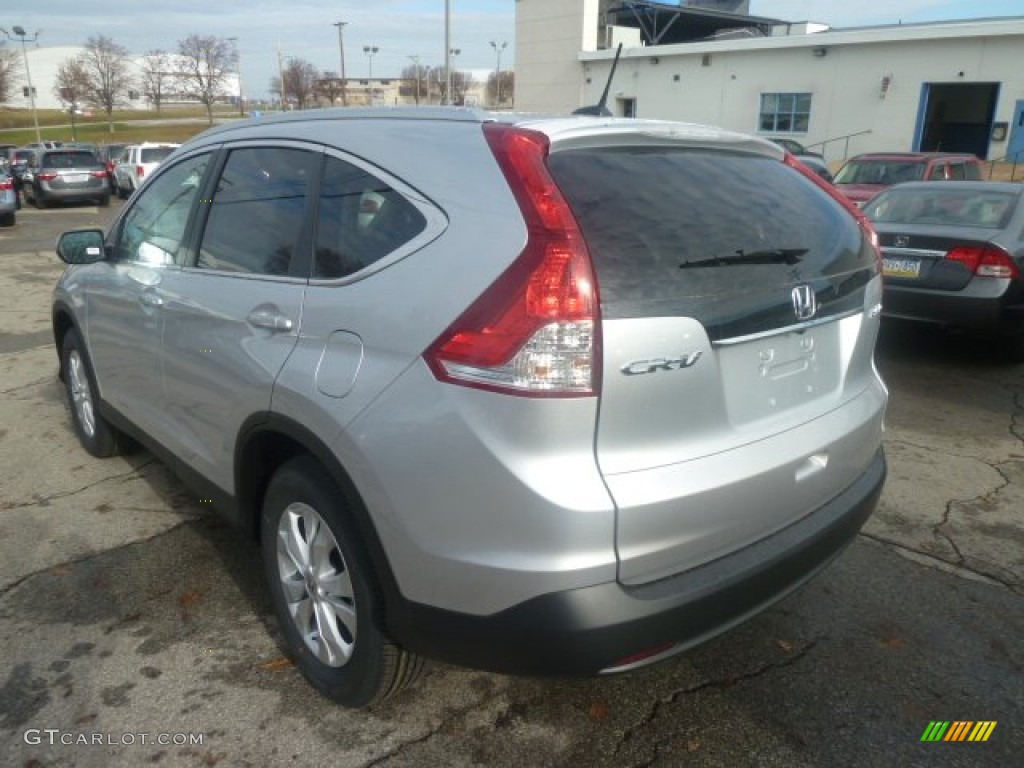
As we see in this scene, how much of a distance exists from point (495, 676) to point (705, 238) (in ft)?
5.20

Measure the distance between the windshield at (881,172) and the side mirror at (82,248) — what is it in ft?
42.6

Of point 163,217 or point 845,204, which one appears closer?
point 845,204

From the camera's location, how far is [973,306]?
6.16 m

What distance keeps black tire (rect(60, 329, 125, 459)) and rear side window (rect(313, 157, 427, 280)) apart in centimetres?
235

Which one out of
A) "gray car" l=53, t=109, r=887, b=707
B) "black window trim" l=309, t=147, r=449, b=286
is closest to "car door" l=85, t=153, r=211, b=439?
"gray car" l=53, t=109, r=887, b=707

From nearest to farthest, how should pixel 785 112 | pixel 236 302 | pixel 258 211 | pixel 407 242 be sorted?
pixel 407 242
pixel 236 302
pixel 258 211
pixel 785 112

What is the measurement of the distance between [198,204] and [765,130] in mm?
34387

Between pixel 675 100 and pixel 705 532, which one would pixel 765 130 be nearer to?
pixel 675 100

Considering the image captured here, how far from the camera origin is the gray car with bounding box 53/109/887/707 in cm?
187

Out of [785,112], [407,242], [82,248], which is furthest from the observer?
[785,112]

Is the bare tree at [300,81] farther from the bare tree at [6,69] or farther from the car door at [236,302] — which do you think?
the car door at [236,302]

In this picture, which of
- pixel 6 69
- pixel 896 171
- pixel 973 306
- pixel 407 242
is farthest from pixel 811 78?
pixel 6 69

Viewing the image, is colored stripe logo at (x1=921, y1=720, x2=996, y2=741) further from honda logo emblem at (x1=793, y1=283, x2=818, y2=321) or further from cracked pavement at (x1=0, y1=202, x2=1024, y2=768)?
honda logo emblem at (x1=793, y1=283, x2=818, y2=321)

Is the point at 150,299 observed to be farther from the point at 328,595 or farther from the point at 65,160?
the point at 65,160
